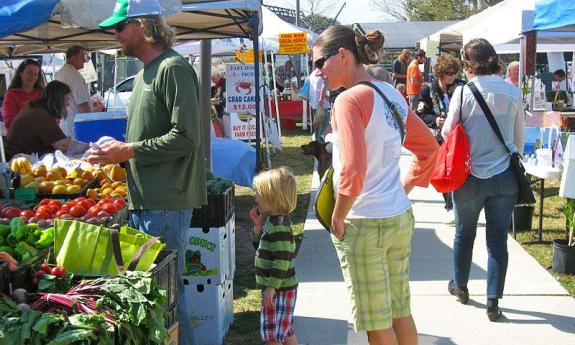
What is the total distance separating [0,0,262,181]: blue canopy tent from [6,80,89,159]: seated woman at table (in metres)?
0.67

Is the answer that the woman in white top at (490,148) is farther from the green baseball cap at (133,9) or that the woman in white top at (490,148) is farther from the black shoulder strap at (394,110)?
the green baseball cap at (133,9)

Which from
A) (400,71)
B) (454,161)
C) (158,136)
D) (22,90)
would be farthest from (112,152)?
(400,71)

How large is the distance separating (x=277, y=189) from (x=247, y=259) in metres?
3.27

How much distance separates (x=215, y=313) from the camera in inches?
198

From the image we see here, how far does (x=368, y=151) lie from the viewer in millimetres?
3490

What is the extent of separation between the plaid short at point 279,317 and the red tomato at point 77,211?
3.99 ft

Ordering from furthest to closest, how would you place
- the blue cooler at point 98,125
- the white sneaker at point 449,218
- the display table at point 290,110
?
the display table at point 290,110 < the white sneaker at point 449,218 < the blue cooler at point 98,125

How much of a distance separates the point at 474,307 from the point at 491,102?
156 centimetres

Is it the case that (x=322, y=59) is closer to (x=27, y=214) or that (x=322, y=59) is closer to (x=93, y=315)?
(x=93, y=315)

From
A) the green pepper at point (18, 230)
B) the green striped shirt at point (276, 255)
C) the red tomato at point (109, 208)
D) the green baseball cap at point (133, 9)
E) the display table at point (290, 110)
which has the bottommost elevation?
the display table at point (290, 110)

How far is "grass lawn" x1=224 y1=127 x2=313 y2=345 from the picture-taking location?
539 cm

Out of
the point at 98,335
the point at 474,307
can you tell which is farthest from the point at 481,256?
the point at 98,335

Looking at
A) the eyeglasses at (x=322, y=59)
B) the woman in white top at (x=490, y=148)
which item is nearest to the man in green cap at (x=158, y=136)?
the eyeglasses at (x=322, y=59)

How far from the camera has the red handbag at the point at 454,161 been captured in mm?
5289
